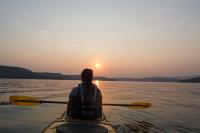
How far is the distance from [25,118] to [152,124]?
8.78 m

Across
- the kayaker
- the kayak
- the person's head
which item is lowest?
the kayak

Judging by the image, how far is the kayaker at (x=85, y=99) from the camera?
32.1 feet

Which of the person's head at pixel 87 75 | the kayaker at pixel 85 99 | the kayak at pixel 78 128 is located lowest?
the kayak at pixel 78 128

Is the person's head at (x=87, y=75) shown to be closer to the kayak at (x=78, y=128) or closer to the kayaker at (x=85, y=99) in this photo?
the kayaker at (x=85, y=99)

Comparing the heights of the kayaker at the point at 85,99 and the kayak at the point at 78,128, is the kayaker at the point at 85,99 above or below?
above

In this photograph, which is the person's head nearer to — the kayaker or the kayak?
the kayaker

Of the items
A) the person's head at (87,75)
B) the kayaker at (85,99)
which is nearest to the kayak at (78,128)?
the kayaker at (85,99)

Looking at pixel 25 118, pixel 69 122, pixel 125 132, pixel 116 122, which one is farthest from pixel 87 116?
pixel 25 118

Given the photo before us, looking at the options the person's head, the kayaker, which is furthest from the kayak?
the person's head

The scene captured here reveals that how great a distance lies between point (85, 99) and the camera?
998cm

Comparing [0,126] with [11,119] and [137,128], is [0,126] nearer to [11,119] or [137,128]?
[11,119]

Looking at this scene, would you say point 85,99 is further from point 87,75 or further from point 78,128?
point 78,128

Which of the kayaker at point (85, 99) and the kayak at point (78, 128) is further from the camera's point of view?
the kayaker at point (85, 99)

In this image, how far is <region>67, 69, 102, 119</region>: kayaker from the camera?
9788 mm
